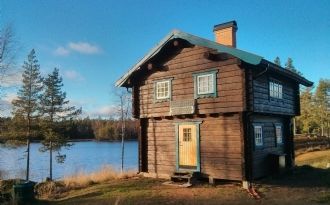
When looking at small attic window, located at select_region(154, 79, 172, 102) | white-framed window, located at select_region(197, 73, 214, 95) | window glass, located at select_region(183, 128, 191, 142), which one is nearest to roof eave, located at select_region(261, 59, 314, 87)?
white-framed window, located at select_region(197, 73, 214, 95)

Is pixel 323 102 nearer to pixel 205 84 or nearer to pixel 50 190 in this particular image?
pixel 205 84

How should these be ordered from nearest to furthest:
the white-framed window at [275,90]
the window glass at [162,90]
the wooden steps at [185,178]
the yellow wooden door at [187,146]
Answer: the wooden steps at [185,178]
the yellow wooden door at [187,146]
the white-framed window at [275,90]
the window glass at [162,90]

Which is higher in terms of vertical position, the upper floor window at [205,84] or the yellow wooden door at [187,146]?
the upper floor window at [205,84]

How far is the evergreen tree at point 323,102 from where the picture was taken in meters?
62.3

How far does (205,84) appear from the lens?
17.0 m

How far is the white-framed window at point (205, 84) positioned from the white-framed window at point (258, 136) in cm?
280

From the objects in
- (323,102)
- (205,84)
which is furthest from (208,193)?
(323,102)

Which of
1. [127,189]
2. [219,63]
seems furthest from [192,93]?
[127,189]

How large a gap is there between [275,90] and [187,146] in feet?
17.7

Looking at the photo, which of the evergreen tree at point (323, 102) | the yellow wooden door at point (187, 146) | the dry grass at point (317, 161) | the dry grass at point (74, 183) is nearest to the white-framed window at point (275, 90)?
the yellow wooden door at point (187, 146)

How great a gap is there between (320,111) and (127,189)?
175 feet

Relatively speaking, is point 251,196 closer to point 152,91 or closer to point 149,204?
point 149,204

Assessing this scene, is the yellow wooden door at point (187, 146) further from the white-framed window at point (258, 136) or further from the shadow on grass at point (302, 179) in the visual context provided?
the shadow on grass at point (302, 179)

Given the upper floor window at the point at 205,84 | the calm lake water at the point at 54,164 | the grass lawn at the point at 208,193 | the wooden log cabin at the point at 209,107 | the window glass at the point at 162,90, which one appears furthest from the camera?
the calm lake water at the point at 54,164
